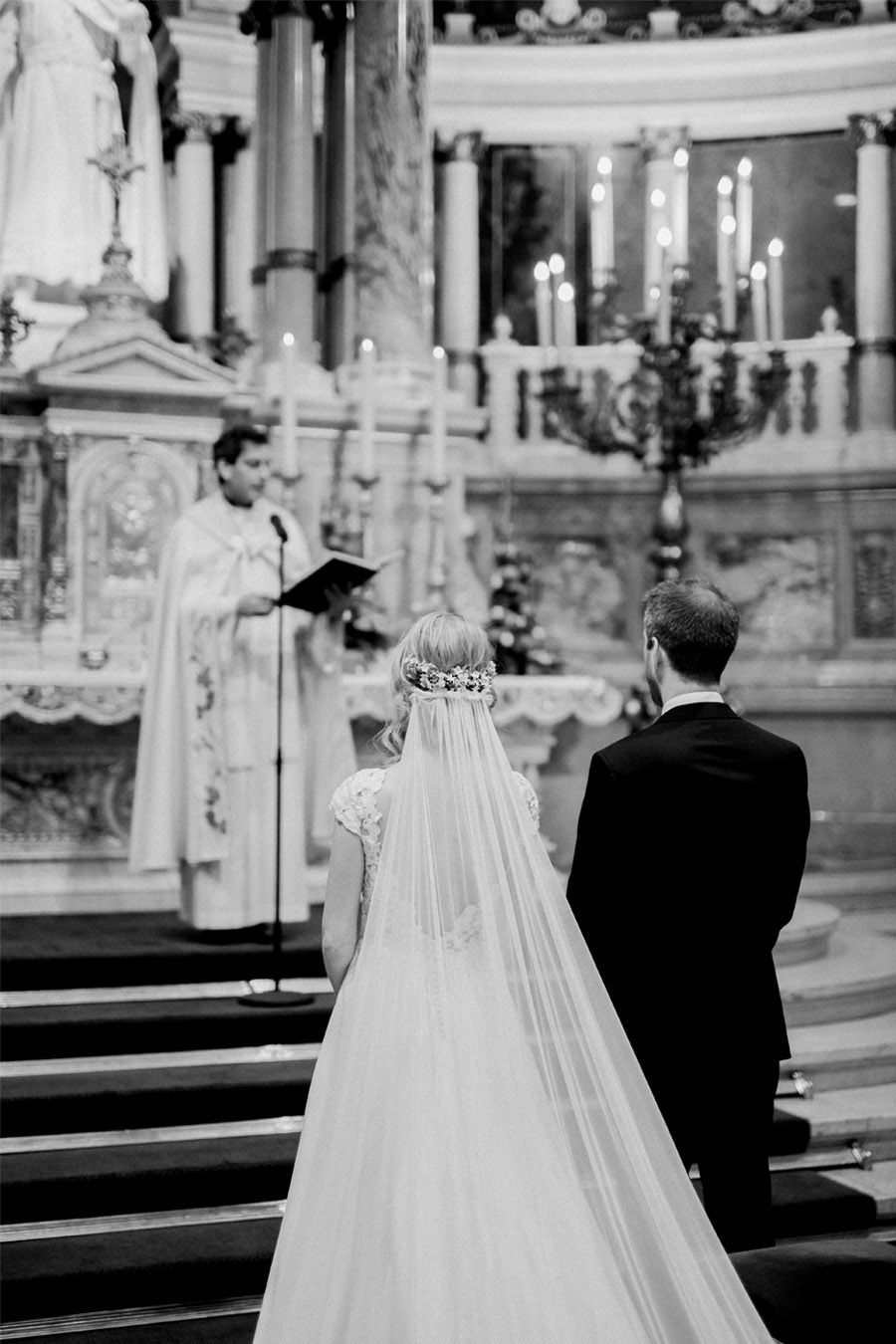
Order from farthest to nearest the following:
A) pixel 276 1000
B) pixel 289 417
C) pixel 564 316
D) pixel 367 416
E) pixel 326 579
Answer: pixel 564 316 → pixel 367 416 → pixel 289 417 → pixel 326 579 → pixel 276 1000

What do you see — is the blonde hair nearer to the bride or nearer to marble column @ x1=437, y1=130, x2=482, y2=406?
the bride

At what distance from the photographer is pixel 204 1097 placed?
4922mm

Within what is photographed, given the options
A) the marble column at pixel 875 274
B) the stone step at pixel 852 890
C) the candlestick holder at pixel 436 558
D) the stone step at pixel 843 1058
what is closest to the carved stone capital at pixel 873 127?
the marble column at pixel 875 274

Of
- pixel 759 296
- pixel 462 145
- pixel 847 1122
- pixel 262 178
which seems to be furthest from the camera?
pixel 462 145

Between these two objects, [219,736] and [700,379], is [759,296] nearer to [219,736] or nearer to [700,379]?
[700,379]

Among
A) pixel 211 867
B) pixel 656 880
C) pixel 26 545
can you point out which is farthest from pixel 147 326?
pixel 656 880

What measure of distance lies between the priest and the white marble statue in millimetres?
2894

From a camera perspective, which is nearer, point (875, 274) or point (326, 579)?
point (326, 579)

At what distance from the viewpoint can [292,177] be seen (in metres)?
9.02

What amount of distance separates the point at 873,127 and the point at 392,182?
11.1ft

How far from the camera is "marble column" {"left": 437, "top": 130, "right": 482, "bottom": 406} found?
10.8m

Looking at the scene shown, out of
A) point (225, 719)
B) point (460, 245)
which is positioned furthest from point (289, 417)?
point (460, 245)

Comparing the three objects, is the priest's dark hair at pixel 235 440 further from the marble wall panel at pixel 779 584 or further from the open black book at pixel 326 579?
the marble wall panel at pixel 779 584

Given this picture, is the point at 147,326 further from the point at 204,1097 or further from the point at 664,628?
the point at 664,628
